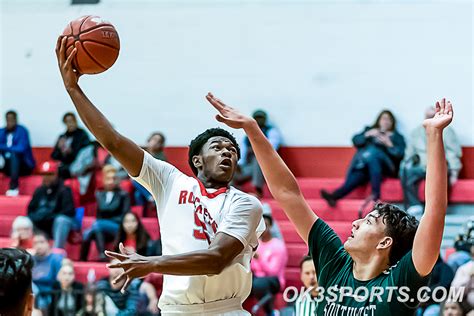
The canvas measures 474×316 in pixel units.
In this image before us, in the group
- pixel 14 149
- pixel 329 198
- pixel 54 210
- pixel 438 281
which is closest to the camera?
pixel 438 281

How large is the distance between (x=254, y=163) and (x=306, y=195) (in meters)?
0.86

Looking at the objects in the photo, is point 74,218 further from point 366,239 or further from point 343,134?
point 366,239

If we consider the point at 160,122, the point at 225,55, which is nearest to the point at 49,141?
the point at 160,122

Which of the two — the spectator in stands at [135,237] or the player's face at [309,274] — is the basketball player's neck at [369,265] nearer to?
the player's face at [309,274]

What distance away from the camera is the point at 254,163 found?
11.9 metres

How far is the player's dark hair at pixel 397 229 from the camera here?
4270 millimetres

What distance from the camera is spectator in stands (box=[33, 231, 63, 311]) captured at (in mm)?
10445

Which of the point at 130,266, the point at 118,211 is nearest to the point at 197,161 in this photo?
the point at 130,266

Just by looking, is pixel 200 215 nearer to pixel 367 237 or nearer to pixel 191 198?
pixel 191 198

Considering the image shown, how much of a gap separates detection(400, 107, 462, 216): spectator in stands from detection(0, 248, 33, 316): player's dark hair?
8171 mm

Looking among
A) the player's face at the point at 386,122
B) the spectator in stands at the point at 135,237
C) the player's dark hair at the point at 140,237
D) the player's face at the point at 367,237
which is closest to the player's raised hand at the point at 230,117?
the player's face at the point at 367,237

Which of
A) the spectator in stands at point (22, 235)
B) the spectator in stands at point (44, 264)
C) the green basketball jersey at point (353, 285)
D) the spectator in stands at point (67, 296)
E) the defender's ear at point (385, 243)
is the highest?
the defender's ear at point (385, 243)

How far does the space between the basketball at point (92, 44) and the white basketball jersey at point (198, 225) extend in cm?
58

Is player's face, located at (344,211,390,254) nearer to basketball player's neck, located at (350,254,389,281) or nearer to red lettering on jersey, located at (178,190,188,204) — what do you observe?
basketball player's neck, located at (350,254,389,281)
